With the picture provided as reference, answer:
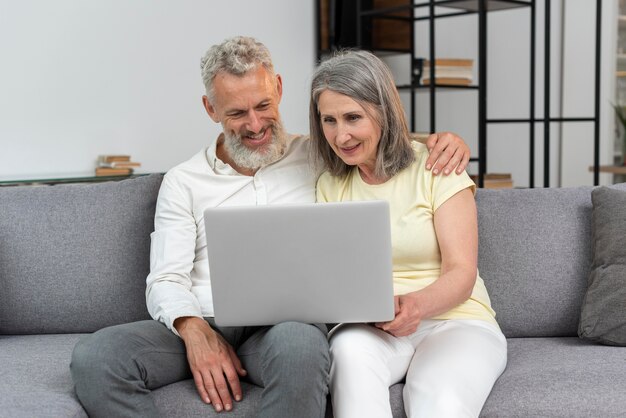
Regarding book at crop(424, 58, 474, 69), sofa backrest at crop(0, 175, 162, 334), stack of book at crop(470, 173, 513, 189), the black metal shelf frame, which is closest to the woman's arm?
sofa backrest at crop(0, 175, 162, 334)

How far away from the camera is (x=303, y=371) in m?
1.79

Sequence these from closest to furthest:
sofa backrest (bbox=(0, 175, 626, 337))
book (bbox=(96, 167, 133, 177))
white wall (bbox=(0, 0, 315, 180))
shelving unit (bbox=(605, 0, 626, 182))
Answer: sofa backrest (bbox=(0, 175, 626, 337)) → white wall (bbox=(0, 0, 315, 180)) → book (bbox=(96, 167, 133, 177)) → shelving unit (bbox=(605, 0, 626, 182))

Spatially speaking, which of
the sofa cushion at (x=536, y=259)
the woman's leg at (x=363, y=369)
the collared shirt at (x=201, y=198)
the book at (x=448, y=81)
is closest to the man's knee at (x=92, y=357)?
the collared shirt at (x=201, y=198)

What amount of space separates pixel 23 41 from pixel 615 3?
146 inches

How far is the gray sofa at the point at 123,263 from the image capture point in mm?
2355

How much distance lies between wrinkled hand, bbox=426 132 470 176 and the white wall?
210cm

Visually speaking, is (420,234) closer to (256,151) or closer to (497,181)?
(256,151)

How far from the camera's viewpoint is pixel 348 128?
2139mm

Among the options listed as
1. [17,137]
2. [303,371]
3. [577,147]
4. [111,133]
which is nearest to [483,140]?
[577,147]

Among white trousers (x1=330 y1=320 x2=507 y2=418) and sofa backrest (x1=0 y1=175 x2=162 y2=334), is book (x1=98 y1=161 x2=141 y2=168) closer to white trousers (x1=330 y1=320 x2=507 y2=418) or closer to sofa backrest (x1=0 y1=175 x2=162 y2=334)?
sofa backrest (x1=0 y1=175 x2=162 y2=334)

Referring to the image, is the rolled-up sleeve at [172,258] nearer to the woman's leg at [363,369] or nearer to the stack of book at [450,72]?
the woman's leg at [363,369]

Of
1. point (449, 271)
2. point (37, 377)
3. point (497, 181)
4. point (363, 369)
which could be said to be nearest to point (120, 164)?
point (497, 181)

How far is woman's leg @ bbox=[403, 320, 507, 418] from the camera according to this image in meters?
1.77

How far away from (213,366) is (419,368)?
1.48ft
